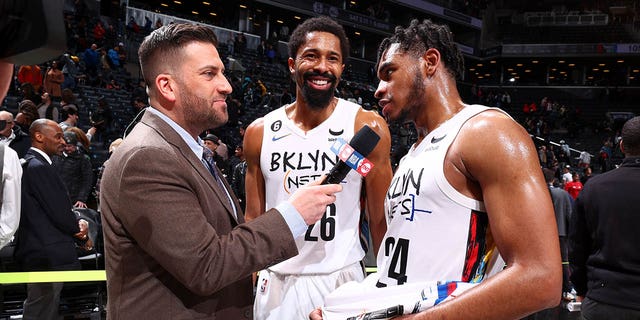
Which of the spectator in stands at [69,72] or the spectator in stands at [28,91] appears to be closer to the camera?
the spectator in stands at [28,91]

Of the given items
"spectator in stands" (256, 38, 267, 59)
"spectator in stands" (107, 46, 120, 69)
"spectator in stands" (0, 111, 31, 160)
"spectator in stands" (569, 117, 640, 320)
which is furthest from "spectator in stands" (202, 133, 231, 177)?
"spectator in stands" (256, 38, 267, 59)

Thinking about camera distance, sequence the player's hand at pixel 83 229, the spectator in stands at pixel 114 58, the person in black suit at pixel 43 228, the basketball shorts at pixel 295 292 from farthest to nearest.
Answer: the spectator in stands at pixel 114 58, the player's hand at pixel 83 229, the person in black suit at pixel 43 228, the basketball shorts at pixel 295 292

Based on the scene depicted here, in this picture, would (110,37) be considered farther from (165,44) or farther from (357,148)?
(357,148)

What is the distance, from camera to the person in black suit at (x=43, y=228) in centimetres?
413

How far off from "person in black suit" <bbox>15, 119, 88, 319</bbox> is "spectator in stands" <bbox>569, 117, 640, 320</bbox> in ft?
11.2

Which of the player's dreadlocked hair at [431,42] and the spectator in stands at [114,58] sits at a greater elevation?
the spectator in stands at [114,58]

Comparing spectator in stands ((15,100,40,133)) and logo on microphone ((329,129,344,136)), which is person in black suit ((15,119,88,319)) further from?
logo on microphone ((329,129,344,136))

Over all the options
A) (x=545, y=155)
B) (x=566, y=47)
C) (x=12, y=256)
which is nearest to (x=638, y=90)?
(x=566, y=47)

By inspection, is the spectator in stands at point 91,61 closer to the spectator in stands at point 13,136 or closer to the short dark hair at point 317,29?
the spectator in stands at point 13,136

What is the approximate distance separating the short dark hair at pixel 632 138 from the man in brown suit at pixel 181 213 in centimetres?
226

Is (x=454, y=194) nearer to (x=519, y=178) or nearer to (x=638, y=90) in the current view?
(x=519, y=178)

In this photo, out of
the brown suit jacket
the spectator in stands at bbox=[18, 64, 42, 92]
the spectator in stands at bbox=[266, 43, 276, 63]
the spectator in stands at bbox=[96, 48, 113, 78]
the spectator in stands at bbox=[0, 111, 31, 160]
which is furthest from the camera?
the spectator in stands at bbox=[266, 43, 276, 63]

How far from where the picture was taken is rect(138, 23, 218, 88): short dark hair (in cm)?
211

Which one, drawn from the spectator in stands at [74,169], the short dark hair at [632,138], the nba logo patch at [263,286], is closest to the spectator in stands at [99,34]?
the spectator in stands at [74,169]
